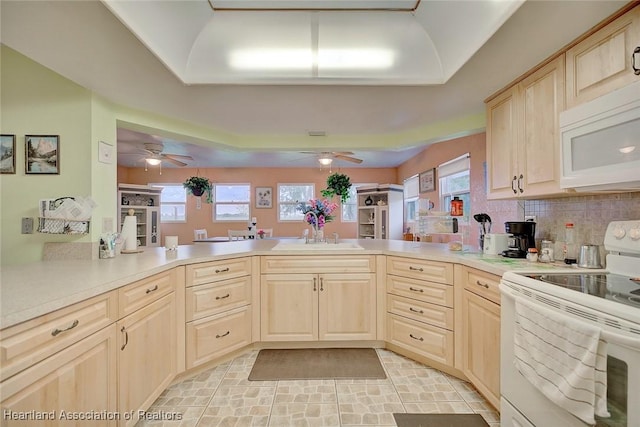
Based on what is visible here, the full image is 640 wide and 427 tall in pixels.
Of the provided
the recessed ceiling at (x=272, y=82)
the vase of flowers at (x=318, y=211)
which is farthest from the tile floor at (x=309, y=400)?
the recessed ceiling at (x=272, y=82)

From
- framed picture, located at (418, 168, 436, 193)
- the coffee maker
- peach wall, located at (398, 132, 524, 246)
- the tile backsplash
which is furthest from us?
framed picture, located at (418, 168, 436, 193)

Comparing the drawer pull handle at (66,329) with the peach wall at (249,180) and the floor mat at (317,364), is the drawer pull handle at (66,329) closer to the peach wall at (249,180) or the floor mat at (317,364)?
the floor mat at (317,364)

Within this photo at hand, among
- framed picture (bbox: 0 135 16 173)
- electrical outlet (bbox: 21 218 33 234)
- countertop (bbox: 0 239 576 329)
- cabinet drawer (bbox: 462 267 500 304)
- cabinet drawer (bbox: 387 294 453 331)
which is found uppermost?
framed picture (bbox: 0 135 16 173)

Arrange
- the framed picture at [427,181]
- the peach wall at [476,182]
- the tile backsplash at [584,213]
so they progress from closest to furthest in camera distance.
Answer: the tile backsplash at [584,213] < the peach wall at [476,182] < the framed picture at [427,181]

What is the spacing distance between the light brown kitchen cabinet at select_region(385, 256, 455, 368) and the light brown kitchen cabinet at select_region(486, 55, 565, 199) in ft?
2.52

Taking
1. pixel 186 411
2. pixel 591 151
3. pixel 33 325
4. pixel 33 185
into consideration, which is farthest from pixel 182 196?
pixel 591 151

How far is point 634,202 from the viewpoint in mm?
1440

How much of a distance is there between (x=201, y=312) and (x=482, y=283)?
1998 millimetres

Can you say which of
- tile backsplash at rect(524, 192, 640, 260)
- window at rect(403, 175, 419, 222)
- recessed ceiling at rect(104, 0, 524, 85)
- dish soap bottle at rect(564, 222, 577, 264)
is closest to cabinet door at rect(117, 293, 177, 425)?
recessed ceiling at rect(104, 0, 524, 85)

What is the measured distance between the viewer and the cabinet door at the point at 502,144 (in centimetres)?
191

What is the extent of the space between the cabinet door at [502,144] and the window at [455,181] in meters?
1.46

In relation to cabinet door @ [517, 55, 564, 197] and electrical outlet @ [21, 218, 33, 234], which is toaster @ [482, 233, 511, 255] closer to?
cabinet door @ [517, 55, 564, 197]

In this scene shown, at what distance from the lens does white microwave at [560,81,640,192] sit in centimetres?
110

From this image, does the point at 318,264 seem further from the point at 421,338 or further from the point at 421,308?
the point at 421,338
